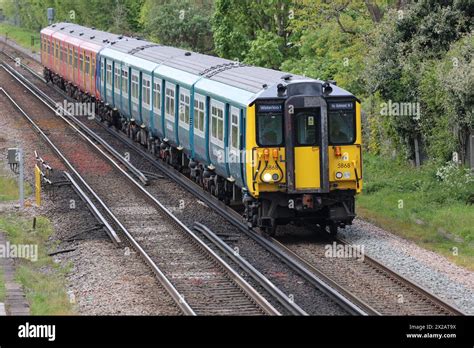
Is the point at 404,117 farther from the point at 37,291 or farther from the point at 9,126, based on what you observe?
the point at 9,126

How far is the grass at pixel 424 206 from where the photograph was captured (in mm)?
20281

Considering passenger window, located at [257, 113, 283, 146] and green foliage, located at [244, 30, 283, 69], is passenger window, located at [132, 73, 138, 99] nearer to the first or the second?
green foliage, located at [244, 30, 283, 69]

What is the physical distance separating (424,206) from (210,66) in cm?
629

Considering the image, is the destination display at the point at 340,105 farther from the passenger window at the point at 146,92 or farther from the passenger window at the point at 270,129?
the passenger window at the point at 146,92

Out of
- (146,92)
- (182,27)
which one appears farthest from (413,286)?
(182,27)

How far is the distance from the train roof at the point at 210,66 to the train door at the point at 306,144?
0.44m

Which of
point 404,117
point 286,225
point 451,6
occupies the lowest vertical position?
point 286,225

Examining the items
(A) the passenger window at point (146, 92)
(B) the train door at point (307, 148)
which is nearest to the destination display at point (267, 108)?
(B) the train door at point (307, 148)

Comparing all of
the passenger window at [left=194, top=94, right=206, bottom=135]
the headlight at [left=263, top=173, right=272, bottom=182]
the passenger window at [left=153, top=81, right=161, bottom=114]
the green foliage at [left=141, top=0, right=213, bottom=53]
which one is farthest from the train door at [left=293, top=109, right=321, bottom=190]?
the green foliage at [left=141, top=0, right=213, bottom=53]

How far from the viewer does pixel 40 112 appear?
137ft

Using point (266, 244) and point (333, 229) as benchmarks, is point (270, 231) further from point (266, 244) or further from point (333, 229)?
point (333, 229)

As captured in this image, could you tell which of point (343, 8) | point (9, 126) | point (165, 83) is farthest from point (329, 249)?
point (9, 126)

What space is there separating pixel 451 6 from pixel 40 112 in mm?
20303

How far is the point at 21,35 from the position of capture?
86438mm
